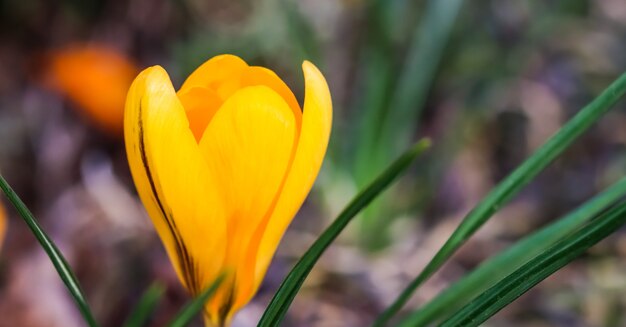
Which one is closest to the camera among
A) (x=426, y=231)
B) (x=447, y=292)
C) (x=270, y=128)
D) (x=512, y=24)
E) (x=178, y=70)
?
(x=270, y=128)

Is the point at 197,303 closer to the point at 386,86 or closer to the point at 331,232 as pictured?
the point at 331,232

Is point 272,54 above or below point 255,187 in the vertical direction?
above

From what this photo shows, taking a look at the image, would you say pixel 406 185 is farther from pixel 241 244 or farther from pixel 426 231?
pixel 241 244

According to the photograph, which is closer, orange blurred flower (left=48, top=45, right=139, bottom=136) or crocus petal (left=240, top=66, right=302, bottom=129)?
crocus petal (left=240, top=66, right=302, bottom=129)

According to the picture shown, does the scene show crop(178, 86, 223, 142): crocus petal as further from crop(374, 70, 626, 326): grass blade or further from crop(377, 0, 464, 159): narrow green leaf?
crop(377, 0, 464, 159): narrow green leaf

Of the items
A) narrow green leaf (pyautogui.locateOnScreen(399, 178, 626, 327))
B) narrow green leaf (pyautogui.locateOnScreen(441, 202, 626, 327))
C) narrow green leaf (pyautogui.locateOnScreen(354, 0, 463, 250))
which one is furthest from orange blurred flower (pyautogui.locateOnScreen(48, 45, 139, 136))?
narrow green leaf (pyautogui.locateOnScreen(441, 202, 626, 327))

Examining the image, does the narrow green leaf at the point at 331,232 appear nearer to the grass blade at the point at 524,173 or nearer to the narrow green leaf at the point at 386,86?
the grass blade at the point at 524,173

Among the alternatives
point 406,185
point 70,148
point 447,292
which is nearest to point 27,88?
point 70,148
